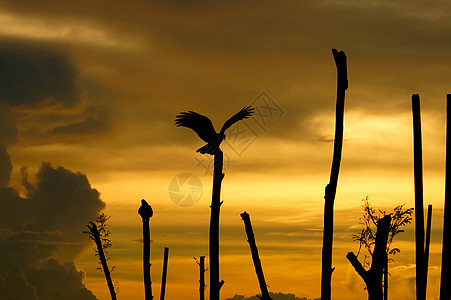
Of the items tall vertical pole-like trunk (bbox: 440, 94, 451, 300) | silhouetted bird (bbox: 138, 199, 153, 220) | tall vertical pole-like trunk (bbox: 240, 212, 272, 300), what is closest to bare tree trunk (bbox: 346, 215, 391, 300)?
tall vertical pole-like trunk (bbox: 440, 94, 451, 300)

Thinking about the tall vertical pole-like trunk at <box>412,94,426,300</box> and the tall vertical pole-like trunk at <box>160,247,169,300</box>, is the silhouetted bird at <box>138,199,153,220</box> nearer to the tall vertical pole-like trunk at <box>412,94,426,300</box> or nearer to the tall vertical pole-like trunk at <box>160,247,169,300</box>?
the tall vertical pole-like trunk at <box>160,247,169,300</box>

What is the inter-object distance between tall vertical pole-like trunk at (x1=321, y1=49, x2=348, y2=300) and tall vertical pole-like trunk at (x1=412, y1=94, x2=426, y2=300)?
253cm

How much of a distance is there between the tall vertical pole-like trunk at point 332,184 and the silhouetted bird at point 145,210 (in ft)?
35.0

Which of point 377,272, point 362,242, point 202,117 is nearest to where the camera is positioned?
point 377,272

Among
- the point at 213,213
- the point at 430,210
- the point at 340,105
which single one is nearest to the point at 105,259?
the point at 213,213

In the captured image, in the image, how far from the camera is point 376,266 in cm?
1564

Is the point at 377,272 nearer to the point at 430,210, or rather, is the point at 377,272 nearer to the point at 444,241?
the point at 444,241

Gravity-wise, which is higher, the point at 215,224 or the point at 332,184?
the point at 332,184

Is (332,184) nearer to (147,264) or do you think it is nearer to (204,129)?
(204,129)

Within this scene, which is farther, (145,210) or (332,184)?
(145,210)

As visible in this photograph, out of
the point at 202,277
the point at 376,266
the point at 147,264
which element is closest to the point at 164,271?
the point at 202,277

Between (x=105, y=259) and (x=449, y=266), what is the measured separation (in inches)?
712

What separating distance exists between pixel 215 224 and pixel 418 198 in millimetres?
6611

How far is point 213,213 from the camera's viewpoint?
23.2 metres
